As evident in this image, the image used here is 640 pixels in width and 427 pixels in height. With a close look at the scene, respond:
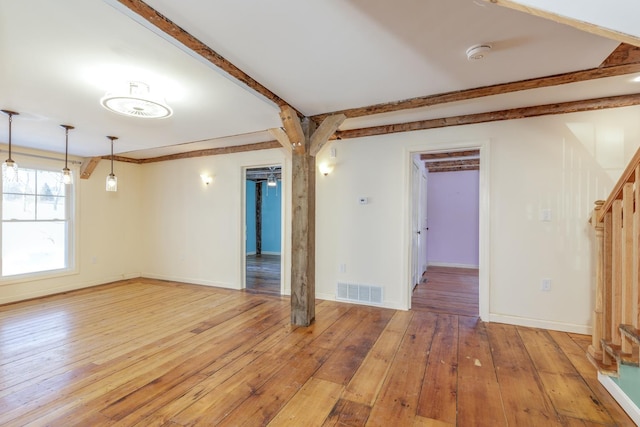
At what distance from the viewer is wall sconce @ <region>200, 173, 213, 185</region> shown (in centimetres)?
530

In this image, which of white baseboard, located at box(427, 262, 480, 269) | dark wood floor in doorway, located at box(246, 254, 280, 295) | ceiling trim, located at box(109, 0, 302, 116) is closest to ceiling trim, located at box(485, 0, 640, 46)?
ceiling trim, located at box(109, 0, 302, 116)

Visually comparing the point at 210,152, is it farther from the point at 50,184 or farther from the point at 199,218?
the point at 50,184

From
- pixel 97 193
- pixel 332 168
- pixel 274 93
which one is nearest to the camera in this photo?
pixel 274 93

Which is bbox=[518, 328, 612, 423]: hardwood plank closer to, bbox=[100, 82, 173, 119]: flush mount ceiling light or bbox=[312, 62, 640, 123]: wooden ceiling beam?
bbox=[312, 62, 640, 123]: wooden ceiling beam

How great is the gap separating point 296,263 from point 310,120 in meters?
1.66

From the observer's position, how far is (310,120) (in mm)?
3381

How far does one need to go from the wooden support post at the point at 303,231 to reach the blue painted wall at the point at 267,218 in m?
6.11

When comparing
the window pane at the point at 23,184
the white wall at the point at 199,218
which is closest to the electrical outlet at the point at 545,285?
the white wall at the point at 199,218

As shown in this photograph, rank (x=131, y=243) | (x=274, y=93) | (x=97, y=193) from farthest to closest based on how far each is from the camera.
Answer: (x=131, y=243) < (x=97, y=193) < (x=274, y=93)

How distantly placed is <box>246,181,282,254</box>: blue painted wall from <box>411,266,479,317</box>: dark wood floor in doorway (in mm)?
4894

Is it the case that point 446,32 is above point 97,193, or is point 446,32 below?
above

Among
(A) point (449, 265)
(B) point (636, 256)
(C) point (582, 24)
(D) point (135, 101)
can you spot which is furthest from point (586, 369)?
(A) point (449, 265)

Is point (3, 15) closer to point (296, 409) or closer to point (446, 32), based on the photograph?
point (446, 32)

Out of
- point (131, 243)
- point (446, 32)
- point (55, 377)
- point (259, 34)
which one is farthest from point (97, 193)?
point (446, 32)
